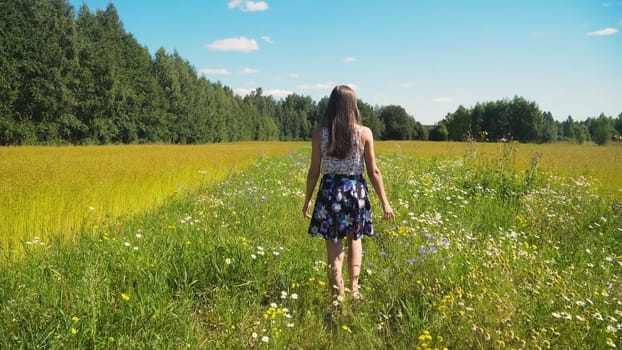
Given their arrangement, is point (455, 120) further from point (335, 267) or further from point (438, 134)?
point (335, 267)

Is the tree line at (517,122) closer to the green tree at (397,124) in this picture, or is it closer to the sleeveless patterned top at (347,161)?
the green tree at (397,124)

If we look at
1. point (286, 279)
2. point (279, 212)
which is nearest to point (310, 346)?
point (286, 279)

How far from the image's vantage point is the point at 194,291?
137 inches

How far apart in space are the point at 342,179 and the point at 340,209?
0.30 meters

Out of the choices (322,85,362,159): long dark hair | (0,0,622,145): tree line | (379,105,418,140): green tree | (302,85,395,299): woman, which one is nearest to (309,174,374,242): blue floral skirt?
(302,85,395,299): woman

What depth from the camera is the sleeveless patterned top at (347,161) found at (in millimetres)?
3301

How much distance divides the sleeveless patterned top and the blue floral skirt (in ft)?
0.18

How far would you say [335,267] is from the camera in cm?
333

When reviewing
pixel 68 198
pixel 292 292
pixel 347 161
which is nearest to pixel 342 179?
pixel 347 161

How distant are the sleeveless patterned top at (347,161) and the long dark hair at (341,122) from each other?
0.05m

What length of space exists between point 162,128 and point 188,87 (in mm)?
11735

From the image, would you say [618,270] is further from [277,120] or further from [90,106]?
[277,120]

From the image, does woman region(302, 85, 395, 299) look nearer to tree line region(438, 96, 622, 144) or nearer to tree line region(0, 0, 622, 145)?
tree line region(0, 0, 622, 145)

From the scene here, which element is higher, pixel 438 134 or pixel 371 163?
pixel 438 134
